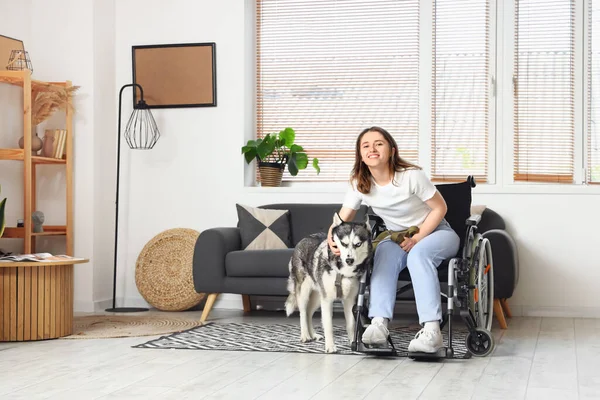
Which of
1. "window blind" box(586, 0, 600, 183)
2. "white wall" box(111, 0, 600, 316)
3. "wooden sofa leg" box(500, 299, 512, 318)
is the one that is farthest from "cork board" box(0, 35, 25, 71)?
"window blind" box(586, 0, 600, 183)

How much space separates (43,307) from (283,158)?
2.08 m

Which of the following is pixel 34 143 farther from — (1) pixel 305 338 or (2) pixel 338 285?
(2) pixel 338 285

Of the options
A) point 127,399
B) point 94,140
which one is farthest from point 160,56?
point 127,399

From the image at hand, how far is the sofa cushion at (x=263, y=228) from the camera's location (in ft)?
16.3

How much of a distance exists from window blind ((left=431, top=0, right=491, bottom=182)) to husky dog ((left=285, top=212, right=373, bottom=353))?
187 centimetres

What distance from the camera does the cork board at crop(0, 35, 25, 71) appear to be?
16.7 feet

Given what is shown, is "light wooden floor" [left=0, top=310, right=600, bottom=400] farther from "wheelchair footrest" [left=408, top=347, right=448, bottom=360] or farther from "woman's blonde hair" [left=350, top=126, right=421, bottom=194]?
"woman's blonde hair" [left=350, top=126, right=421, bottom=194]

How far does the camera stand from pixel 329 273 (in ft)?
11.8

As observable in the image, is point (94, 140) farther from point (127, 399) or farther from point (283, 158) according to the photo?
point (127, 399)

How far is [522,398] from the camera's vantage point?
2.64 metres

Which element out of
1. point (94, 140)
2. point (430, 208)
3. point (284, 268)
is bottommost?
point (284, 268)

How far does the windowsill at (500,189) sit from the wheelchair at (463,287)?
1268mm

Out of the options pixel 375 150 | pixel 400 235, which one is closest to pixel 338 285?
pixel 400 235

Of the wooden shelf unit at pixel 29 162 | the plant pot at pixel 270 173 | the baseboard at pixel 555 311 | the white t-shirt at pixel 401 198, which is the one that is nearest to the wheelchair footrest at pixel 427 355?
the white t-shirt at pixel 401 198
